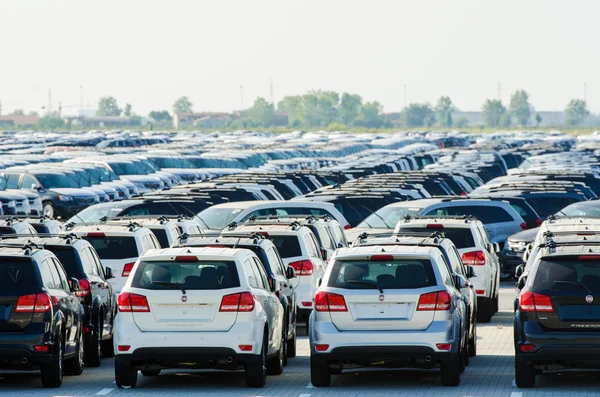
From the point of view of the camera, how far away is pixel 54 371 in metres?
15.0

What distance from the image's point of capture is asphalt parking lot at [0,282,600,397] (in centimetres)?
1473

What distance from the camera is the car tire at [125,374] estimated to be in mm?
14938

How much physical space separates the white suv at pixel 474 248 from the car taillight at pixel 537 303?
751 centimetres

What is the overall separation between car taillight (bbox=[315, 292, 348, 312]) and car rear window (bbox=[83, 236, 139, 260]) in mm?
5382

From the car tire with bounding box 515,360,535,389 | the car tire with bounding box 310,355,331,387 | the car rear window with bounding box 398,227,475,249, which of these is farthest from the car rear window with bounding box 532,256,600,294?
the car rear window with bounding box 398,227,475,249

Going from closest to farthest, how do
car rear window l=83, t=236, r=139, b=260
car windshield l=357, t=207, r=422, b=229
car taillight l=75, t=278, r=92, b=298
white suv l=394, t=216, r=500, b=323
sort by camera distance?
1. car taillight l=75, t=278, r=92, b=298
2. car rear window l=83, t=236, r=139, b=260
3. white suv l=394, t=216, r=500, b=323
4. car windshield l=357, t=207, r=422, b=229

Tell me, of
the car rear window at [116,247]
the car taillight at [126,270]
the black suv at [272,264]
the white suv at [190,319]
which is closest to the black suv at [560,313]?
the white suv at [190,319]

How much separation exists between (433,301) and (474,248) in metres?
7.75

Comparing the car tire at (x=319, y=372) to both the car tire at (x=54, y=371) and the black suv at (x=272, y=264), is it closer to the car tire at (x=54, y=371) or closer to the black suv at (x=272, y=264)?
the black suv at (x=272, y=264)

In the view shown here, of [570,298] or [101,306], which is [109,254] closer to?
[101,306]

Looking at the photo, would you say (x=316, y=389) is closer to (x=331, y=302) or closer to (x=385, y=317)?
(x=331, y=302)

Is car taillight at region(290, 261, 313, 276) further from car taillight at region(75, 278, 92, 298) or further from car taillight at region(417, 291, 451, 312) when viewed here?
car taillight at region(417, 291, 451, 312)

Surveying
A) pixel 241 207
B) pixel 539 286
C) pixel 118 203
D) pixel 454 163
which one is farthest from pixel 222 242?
pixel 454 163

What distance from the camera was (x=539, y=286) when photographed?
47.3ft
